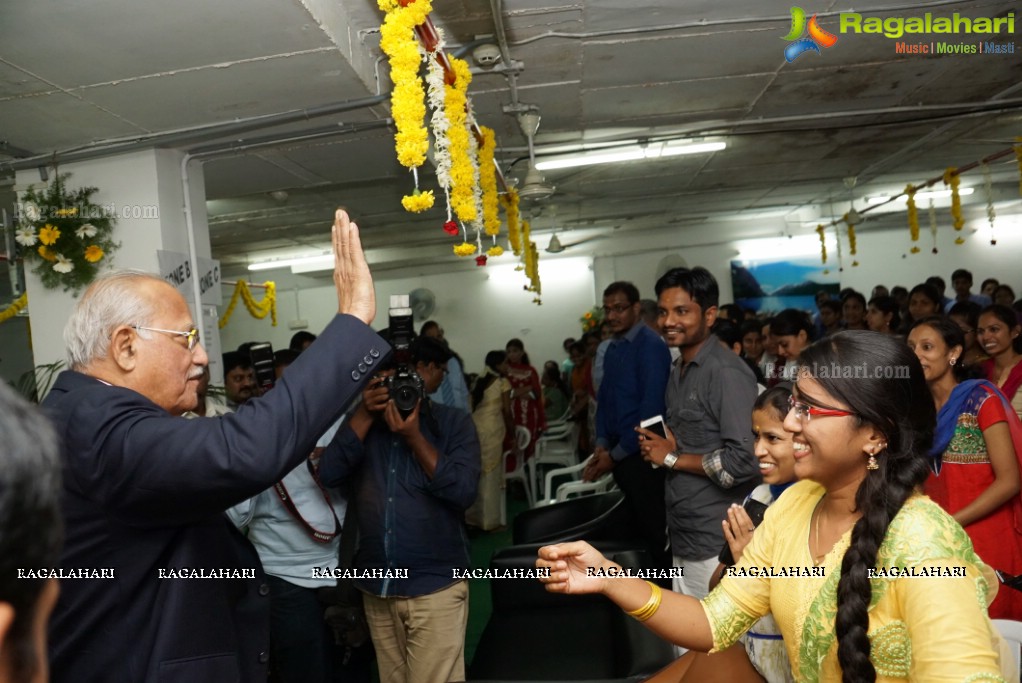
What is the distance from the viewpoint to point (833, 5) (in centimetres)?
373

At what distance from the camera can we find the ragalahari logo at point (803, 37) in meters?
3.84

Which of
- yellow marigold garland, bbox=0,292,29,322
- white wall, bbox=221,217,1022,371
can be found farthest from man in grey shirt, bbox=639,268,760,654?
white wall, bbox=221,217,1022,371

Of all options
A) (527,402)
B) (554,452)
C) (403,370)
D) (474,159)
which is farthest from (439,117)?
(554,452)

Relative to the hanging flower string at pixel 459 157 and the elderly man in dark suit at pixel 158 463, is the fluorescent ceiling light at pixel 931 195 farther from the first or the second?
the elderly man in dark suit at pixel 158 463

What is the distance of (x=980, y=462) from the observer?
244cm

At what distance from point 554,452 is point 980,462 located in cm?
485

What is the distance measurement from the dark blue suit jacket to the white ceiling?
7.20 feet

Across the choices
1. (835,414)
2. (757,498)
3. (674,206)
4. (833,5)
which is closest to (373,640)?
(757,498)

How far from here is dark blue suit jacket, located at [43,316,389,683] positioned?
1059mm

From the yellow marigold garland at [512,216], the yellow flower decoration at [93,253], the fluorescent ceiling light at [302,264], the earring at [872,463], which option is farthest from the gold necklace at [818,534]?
the fluorescent ceiling light at [302,264]

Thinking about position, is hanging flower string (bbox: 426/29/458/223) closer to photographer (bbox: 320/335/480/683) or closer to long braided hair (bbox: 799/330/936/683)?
photographer (bbox: 320/335/480/683)

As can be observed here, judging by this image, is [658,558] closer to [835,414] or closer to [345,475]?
[345,475]

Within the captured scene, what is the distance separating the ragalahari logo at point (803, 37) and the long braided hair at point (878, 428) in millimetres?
3033

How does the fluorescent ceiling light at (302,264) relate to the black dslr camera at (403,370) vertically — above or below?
above
